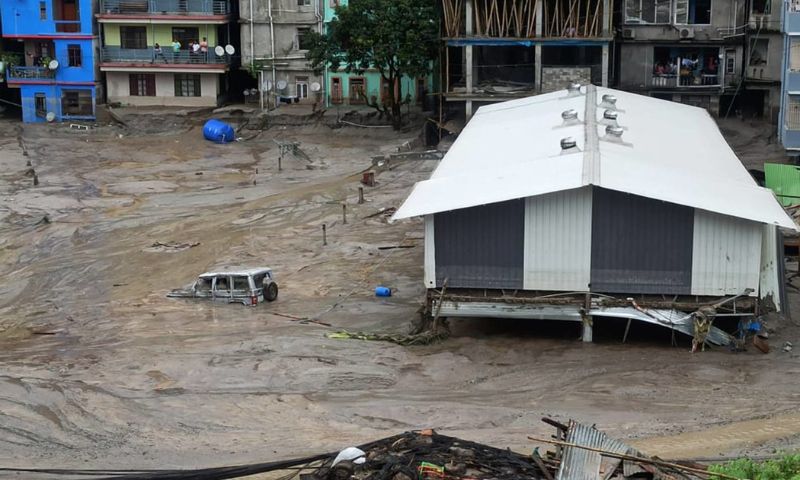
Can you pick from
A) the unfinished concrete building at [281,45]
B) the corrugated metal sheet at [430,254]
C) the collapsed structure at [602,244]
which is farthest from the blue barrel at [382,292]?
the unfinished concrete building at [281,45]

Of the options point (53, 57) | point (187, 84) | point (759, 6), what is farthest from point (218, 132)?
point (759, 6)

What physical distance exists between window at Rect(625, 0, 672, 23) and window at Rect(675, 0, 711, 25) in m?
0.45

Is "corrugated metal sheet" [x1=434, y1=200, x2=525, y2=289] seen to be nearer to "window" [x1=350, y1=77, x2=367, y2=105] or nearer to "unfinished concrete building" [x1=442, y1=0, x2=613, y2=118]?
"unfinished concrete building" [x1=442, y1=0, x2=613, y2=118]

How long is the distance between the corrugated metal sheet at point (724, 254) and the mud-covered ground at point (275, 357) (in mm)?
1741

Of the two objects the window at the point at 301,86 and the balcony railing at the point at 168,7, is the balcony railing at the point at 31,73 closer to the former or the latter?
the balcony railing at the point at 168,7

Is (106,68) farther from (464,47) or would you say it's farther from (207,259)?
(207,259)

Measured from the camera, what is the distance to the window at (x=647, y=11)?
58.7m

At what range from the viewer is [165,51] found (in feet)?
219

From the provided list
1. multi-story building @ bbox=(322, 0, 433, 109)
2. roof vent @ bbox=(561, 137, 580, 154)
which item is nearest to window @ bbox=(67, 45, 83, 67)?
multi-story building @ bbox=(322, 0, 433, 109)

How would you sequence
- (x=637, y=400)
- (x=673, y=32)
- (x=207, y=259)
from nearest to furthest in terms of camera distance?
(x=637, y=400), (x=207, y=259), (x=673, y=32)

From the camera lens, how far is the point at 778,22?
55688mm

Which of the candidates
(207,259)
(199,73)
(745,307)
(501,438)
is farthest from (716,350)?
(199,73)

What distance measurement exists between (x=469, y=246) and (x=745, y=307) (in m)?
6.70

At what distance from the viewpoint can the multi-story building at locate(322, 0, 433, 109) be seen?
6600cm
